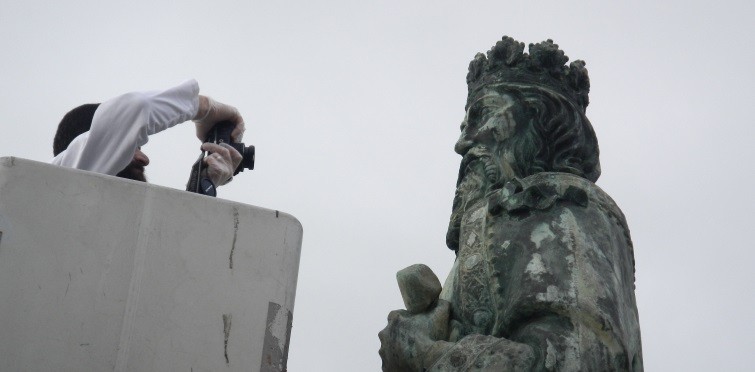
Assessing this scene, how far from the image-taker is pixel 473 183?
6.48 meters

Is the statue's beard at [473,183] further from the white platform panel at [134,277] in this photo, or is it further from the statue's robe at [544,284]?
the white platform panel at [134,277]

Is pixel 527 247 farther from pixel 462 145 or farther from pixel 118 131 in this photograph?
pixel 118 131

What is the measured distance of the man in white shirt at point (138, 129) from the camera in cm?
541

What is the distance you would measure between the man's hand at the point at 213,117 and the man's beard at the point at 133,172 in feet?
1.06

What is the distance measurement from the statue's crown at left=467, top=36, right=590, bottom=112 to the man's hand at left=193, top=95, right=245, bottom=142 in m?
1.39

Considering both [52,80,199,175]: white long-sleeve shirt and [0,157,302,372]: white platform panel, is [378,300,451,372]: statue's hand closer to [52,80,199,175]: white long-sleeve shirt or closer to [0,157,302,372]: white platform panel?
[0,157,302,372]: white platform panel

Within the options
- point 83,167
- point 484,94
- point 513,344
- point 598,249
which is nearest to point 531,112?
point 484,94

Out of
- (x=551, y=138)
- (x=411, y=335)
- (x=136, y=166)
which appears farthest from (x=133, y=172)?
(x=551, y=138)

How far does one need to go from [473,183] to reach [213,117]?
52.5 inches

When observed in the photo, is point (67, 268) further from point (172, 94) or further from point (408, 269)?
point (408, 269)

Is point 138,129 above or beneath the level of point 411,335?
above

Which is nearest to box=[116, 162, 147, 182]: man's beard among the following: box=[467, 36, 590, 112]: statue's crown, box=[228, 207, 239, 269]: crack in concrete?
box=[228, 207, 239, 269]: crack in concrete

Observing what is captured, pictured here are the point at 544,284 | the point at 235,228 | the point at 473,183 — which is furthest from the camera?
the point at 473,183

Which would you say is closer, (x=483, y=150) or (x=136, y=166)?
(x=136, y=166)
